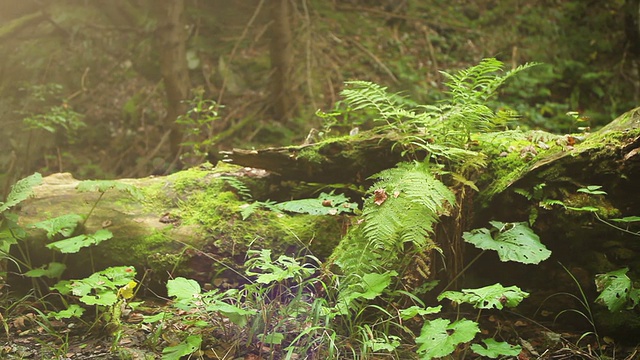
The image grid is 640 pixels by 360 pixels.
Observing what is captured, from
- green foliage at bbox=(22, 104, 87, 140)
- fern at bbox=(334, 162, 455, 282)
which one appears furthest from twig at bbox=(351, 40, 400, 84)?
fern at bbox=(334, 162, 455, 282)

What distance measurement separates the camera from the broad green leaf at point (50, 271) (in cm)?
293

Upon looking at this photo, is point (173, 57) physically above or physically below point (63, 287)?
above

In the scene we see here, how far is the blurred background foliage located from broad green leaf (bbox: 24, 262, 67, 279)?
335 centimetres

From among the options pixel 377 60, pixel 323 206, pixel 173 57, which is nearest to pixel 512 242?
pixel 323 206

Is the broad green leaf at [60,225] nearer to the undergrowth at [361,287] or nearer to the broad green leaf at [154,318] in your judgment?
the undergrowth at [361,287]

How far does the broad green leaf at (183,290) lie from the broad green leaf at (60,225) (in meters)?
0.87

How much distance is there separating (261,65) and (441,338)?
650 cm

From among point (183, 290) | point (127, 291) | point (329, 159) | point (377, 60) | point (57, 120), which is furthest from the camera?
point (377, 60)

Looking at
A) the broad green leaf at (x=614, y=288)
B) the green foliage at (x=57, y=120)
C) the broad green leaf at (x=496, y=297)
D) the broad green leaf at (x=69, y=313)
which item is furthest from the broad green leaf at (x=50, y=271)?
the green foliage at (x=57, y=120)

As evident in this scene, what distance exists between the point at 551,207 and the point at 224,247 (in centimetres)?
199

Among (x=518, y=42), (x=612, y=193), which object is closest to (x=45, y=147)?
(x=612, y=193)

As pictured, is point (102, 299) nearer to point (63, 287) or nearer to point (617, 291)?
point (63, 287)

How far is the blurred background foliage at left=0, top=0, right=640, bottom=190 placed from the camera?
7.04m

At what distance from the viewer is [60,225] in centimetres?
299
